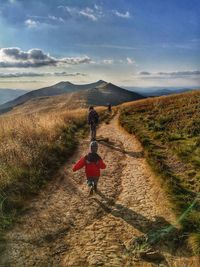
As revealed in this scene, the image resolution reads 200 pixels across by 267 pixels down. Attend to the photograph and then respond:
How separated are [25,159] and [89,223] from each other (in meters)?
4.16

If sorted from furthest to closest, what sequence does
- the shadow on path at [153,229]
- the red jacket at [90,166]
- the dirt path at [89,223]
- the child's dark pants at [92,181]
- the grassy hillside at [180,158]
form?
the child's dark pants at [92,181] → the red jacket at [90,166] → the grassy hillside at [180,158] → the shadow on path at [153,229] → the dirt path at [89,223]

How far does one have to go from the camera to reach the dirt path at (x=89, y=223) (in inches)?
256

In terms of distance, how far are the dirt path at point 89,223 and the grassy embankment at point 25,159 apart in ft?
1.31

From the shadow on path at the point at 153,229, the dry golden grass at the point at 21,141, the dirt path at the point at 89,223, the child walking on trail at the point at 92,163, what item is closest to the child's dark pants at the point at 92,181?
the child walking on trail at the point at 92,163

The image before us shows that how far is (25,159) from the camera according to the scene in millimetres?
11102

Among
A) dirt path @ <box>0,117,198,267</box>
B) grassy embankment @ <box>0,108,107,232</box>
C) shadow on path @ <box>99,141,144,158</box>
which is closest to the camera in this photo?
dirt path @ <box>0,117,198,267</box>

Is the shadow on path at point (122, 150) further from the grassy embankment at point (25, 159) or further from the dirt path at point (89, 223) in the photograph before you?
the dirt path at point (89, 223)

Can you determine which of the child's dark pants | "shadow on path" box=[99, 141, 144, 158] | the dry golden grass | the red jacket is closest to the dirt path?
the child's dark pants

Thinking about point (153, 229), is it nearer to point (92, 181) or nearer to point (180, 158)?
point (92, 181)

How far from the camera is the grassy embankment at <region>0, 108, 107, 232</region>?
884cm

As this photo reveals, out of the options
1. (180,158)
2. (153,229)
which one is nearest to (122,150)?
(180,158)

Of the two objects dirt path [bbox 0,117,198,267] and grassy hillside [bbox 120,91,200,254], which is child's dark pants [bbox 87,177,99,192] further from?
grassy hillside [bbox 120,91,200,254]

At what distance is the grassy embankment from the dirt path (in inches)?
15.8

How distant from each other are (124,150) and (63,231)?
9.13 metres
